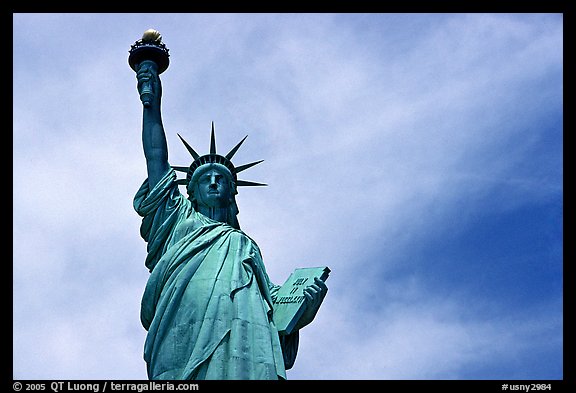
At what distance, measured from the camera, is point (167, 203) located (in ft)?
84.4

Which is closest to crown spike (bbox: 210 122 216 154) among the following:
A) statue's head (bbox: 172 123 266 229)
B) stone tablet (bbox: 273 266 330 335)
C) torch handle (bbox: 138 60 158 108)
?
statue's head (bbox: 172 123 266 229)

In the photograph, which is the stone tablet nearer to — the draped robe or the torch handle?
the draped robe

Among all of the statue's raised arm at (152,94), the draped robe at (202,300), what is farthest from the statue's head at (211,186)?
the statue's raised arm at (152,94)

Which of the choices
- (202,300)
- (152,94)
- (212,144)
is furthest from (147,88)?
(202,300)

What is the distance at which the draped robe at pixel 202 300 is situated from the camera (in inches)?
917

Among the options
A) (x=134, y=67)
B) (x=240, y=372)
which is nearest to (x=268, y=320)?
(x=240, y=372)

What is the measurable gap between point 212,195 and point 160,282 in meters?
2.08

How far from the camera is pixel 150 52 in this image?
26.5m

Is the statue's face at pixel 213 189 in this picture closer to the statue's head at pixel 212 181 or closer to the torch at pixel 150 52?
the statue's head at pixel 212 181

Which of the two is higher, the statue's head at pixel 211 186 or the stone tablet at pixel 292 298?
the statue's head at pixel 211 186

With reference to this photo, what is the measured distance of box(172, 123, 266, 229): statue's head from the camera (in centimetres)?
2598
